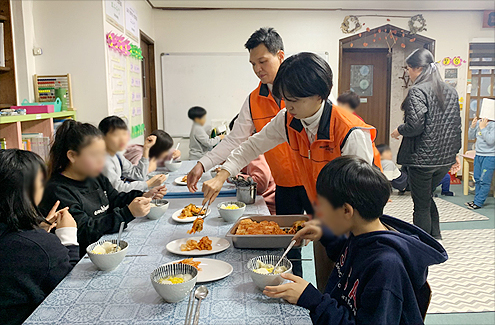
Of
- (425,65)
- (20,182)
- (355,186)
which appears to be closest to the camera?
(20,182)

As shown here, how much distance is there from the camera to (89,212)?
1.01m

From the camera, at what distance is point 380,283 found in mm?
562

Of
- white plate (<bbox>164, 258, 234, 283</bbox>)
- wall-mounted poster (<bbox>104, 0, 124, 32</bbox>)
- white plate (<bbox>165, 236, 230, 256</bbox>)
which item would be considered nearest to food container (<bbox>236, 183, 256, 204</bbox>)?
white plate (<bbox>165, 236, 230, 256</bbox>)

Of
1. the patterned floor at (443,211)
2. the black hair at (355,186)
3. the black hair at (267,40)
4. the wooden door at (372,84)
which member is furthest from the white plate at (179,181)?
the patterned floor at (443,211)

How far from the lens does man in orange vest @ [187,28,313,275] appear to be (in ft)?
4.06

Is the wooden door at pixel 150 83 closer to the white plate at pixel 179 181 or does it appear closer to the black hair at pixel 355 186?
the white plate at pixel 179 181

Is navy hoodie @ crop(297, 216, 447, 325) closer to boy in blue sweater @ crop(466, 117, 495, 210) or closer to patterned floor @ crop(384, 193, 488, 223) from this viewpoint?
Result: patterned floor @ crop(384, 193, 488, 223)

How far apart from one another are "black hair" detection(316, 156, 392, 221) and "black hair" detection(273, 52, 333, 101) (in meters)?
0.17

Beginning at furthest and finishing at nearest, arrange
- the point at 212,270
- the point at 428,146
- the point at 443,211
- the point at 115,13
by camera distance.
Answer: the point at 443,211
the point at 115,13
the point at 428,146
the point at 212,270

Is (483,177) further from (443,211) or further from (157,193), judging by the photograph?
(157,193)

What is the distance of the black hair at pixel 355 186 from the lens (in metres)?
0.22

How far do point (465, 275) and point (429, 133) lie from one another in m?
0.74

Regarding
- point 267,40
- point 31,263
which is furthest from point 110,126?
point 267,40

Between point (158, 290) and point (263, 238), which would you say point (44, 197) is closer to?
point (158, 290)
